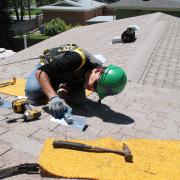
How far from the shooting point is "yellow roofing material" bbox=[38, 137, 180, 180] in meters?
3.12

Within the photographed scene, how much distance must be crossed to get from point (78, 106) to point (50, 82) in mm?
713

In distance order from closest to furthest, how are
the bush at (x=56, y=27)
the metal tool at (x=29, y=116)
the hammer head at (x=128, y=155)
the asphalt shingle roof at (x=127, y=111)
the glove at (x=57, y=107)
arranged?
the hammer head at (x=128, y=155), the asphalt shingle roof at (x=127, y=111), the metal tool at (x=29, y=116), the glove at (x=57, y=107), the bush at (x=56, y=27)

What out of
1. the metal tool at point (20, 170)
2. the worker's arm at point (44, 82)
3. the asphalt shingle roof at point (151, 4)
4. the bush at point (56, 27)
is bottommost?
the bush at point (56, 27)

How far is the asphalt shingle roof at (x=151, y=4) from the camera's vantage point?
2814cm

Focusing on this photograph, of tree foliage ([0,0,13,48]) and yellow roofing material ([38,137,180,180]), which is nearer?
yellow roofing material ([38,137,180,180])

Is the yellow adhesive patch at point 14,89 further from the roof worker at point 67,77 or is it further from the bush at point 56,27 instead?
the bush at point 56,27

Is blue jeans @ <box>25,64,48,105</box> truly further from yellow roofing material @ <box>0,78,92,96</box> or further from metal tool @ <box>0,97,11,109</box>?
yellow roofing material @ <box>0,78,92,96</box>

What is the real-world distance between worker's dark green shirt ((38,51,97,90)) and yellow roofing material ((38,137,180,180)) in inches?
48.2

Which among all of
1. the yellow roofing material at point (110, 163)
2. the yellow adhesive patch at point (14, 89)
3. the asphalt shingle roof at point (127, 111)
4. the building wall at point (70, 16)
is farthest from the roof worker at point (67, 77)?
the building wall at point (70, 16)

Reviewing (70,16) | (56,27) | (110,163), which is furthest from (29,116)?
(70,16)

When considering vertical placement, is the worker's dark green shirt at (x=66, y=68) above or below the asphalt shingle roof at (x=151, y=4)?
above

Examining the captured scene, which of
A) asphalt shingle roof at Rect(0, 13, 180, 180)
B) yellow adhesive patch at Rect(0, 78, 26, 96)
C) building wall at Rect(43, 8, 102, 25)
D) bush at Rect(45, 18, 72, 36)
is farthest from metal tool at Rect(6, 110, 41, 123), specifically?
building wall at Rect(43, 8, 102, 25)

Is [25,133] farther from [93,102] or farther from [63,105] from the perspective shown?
[93,102]

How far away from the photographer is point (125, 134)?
4379 millimetres
